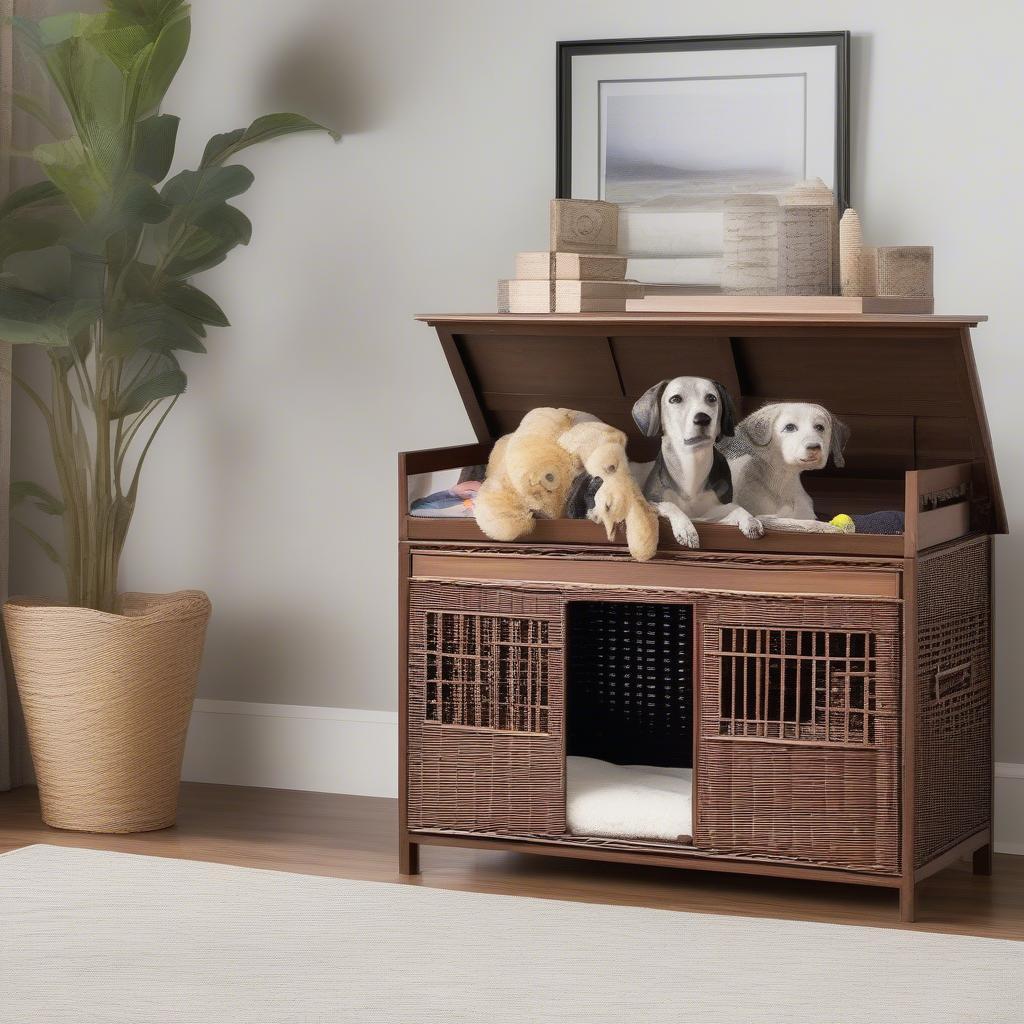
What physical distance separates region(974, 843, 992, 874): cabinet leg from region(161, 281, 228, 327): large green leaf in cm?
192

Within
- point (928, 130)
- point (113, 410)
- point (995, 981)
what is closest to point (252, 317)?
point (113, 410)

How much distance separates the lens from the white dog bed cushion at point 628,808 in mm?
2879

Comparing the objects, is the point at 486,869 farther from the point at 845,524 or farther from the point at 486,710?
the point at 845,524

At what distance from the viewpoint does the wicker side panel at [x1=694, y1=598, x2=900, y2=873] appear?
2.71 meters

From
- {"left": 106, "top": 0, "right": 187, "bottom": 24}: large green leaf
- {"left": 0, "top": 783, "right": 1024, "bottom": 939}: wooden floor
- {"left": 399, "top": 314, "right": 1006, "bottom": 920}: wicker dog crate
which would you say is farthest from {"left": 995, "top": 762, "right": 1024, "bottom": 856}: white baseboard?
{"left": 106, "top": 0, "right": 187, "bottom": 24}: large green leaf

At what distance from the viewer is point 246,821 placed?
3438 millimetres

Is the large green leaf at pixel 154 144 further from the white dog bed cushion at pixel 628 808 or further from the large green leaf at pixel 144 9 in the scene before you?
the white dog bed cushion at pixel 628 808

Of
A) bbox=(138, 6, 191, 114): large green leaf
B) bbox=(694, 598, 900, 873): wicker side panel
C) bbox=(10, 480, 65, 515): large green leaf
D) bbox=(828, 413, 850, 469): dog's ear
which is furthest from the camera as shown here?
bbox=(10, 480, 65, 515): large green leaf

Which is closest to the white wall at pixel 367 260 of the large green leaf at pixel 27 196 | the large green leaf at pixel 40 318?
the large green leaf at pixel 27 196

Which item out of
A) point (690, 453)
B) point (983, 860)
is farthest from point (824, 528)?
point (983, 860)

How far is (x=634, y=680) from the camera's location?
10.7 feet

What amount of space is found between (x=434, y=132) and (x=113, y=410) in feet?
3.08

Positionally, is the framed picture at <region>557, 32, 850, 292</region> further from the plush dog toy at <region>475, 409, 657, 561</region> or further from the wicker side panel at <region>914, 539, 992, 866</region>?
the wicker side panel at <region>914, 539, 992, 866</region>

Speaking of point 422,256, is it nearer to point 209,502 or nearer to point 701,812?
point 209,502
